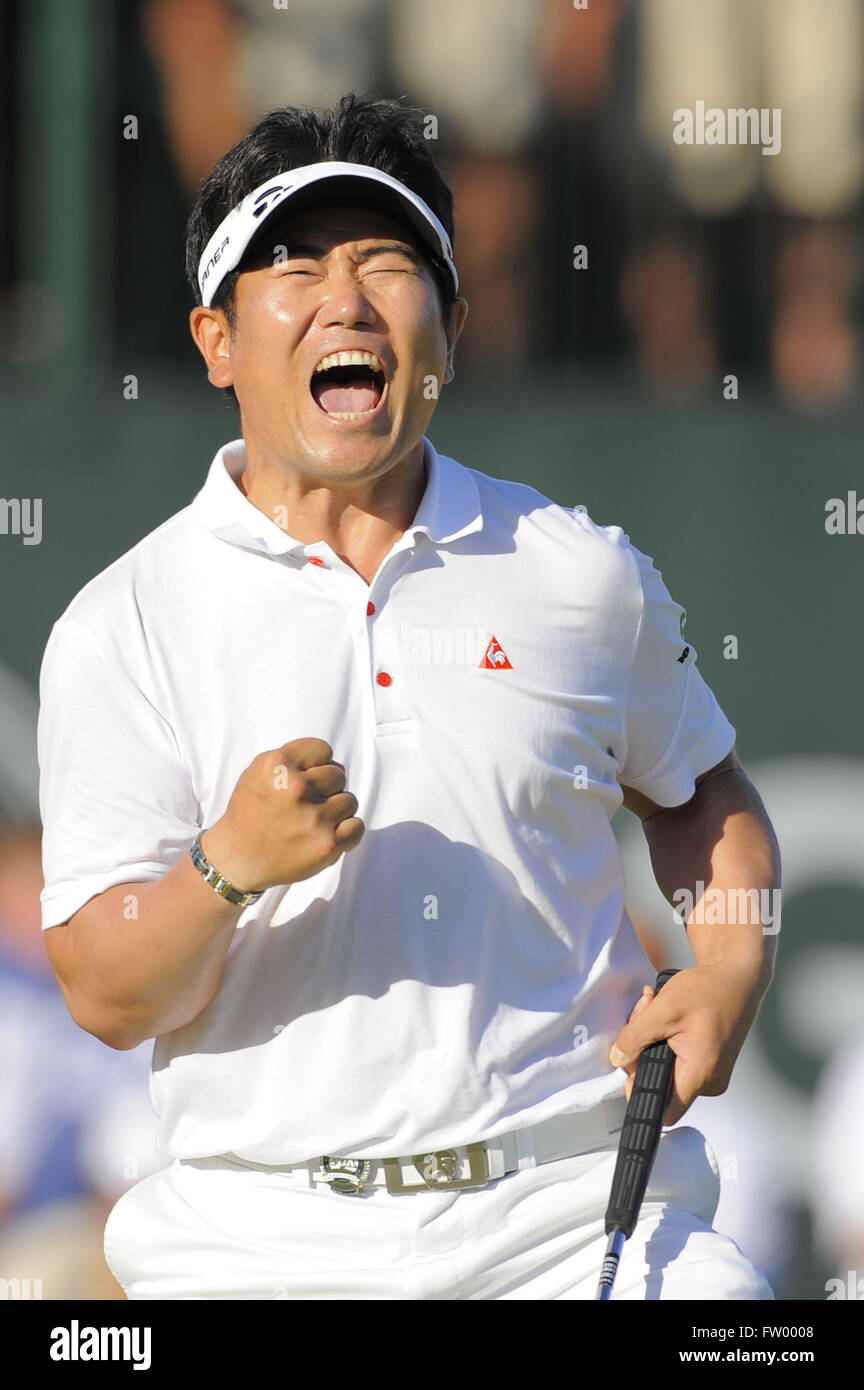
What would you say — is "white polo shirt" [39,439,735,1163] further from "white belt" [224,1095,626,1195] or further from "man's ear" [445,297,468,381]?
"man's ear" [445,297,468,381]

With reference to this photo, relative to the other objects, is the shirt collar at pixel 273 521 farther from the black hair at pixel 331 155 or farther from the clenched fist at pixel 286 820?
the clenched fist at pixel 286 820

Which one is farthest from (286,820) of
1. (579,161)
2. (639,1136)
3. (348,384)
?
(579,161)

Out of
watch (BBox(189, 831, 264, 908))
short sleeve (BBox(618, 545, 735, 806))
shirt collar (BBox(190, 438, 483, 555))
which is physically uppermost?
shirt collar (BBox(190, 438, 483, 555))

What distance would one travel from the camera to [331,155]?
232 cm

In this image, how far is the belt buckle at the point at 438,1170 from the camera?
2.04m

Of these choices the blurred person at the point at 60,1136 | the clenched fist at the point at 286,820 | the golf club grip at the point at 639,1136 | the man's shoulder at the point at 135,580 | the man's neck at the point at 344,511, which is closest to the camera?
the clenched fist at the point at 286,820

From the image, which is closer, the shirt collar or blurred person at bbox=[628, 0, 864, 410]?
the shirt collar

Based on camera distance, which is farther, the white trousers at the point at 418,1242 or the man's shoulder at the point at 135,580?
the man's shoulder at the point at 135,580

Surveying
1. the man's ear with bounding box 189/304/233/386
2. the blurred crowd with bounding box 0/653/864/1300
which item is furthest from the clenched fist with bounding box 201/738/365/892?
the blurred crowd with bounding box 0/653/864/1300

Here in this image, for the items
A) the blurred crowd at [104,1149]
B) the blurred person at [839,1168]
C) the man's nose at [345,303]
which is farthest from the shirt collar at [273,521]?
the blurred person at [839,1168]

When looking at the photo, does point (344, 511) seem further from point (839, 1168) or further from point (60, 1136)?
point (839, 1168)

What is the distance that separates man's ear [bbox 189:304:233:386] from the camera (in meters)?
2.37

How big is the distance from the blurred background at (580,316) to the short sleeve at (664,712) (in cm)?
211
